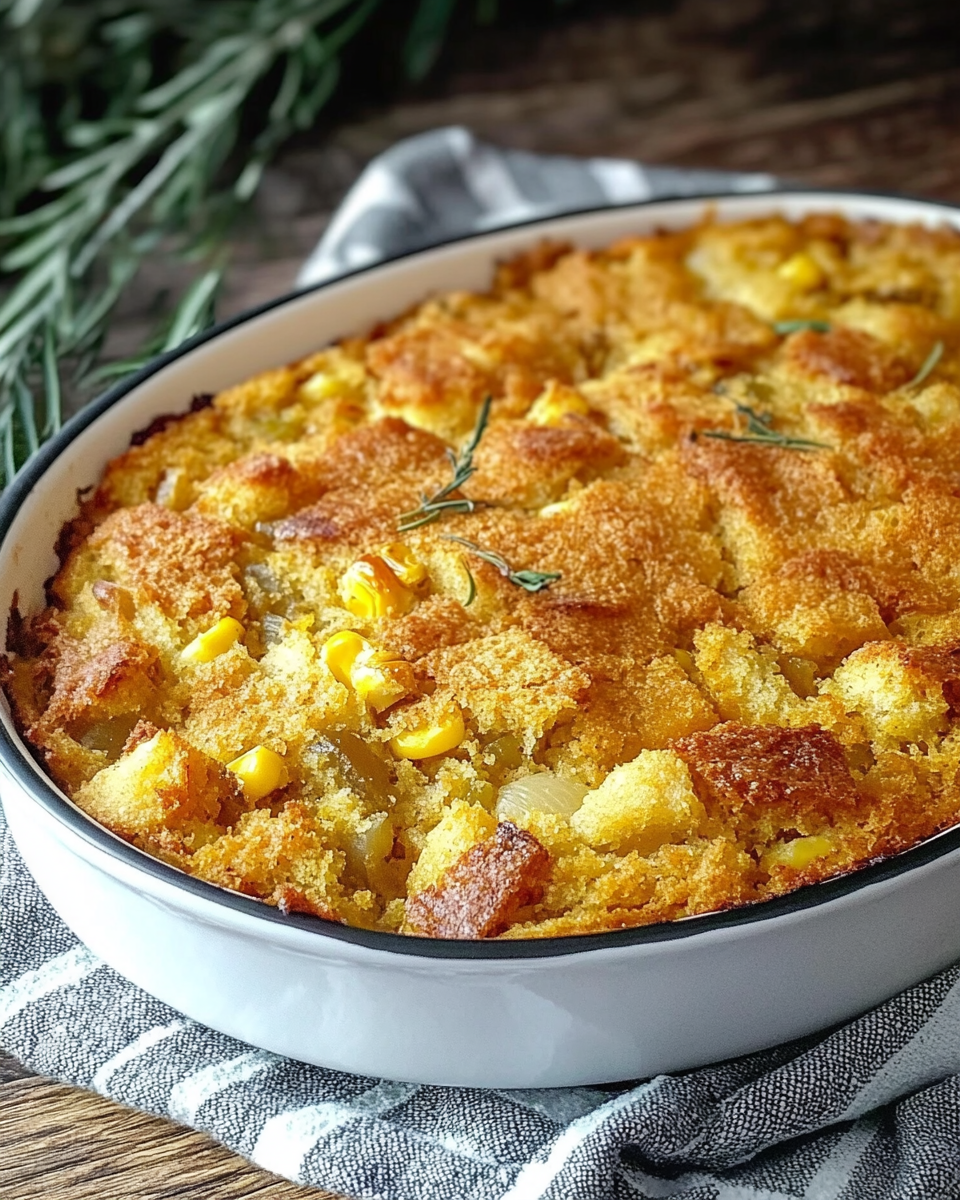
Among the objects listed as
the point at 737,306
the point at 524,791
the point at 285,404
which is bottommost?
the point at 737,306

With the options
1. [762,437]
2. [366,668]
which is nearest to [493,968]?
[366,668]

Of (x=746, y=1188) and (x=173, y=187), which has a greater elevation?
(x=173, y=187)

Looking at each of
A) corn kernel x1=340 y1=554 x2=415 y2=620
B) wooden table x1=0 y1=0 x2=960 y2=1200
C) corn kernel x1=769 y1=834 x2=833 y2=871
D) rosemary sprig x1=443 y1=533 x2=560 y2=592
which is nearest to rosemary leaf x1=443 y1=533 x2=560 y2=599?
rosemary sprig x1=443 y1=533 x2=560 y2=592

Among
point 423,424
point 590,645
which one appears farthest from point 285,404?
point 590,645

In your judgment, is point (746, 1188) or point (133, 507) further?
point (133, 507)

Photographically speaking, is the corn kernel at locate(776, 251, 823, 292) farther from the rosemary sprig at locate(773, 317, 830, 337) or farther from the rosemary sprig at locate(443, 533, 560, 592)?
the rosemary sprig at locate(443, 533, 560, 592)

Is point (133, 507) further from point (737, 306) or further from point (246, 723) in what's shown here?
point (737, 306)
